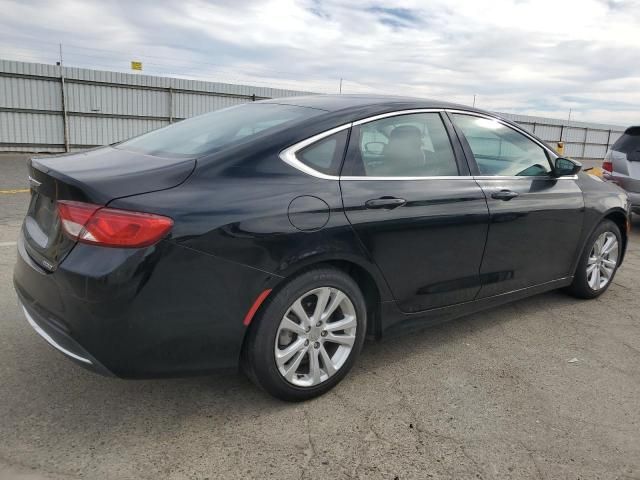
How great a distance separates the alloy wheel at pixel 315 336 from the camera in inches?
103

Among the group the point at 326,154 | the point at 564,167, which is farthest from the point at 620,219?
the point at 326,154

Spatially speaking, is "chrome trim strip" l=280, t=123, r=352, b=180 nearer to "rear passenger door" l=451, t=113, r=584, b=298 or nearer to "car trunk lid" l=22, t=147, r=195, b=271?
"car trunk lid" l=22, t=147, r=195, b=271

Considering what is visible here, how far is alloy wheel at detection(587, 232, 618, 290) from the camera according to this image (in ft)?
14.5

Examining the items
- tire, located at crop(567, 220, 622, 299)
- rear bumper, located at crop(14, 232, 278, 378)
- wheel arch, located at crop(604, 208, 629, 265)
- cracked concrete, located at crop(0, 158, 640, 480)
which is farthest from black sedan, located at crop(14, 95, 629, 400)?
wheel arch, located at crop(604, 208, 629, 265)

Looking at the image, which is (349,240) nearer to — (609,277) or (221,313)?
(221,313)

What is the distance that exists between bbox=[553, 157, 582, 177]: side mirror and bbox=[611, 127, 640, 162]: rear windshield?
4.44 m

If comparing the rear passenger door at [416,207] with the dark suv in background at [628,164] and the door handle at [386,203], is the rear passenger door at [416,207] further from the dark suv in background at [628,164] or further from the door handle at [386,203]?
the dark suv in background at [628,164]

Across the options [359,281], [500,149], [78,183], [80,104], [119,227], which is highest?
[80,104]

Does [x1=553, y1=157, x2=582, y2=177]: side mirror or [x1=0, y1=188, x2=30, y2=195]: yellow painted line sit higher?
[x1=553, y1=157, x2=582, y2=177]: side mirror

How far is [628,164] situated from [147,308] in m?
7.54

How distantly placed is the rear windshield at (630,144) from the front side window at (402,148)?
562cm

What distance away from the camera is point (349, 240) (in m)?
2.70

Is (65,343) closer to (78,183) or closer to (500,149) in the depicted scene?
(78,183)

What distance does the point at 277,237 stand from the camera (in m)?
2.46
